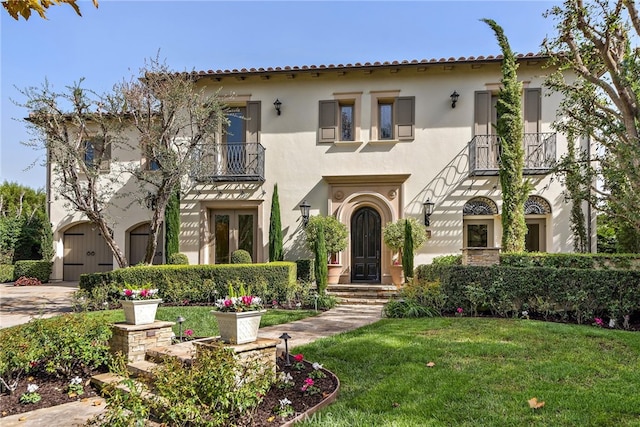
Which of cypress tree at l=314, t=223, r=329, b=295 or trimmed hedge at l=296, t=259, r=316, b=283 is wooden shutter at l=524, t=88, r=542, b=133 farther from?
trimmed hedge at l=296, t=259, r=316, b=283

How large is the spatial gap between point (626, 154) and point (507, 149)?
4000mm

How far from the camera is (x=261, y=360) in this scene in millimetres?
4246

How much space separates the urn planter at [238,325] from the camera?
4.27 m

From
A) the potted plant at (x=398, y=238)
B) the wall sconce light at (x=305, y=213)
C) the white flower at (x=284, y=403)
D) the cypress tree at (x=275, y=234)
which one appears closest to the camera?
the white flower at (x=284, y=403)

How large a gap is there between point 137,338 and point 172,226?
965 cm

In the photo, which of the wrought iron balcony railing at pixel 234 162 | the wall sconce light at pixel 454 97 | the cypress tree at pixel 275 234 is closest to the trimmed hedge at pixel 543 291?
the cypress tree at pixel 275 234

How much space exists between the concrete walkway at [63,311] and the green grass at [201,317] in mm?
339

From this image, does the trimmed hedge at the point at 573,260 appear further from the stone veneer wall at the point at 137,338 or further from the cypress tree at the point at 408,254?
the stone veneer wall at the point at 137,338

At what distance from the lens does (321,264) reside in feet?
39.7

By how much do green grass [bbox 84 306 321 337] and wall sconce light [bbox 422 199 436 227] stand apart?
17.5ft

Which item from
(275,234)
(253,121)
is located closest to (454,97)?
(253,121)

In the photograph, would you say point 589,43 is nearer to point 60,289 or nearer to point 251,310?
point 251,310

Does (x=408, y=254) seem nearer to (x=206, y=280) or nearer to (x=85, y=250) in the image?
(x=206, y=280)

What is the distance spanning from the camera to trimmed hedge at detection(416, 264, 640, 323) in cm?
776
